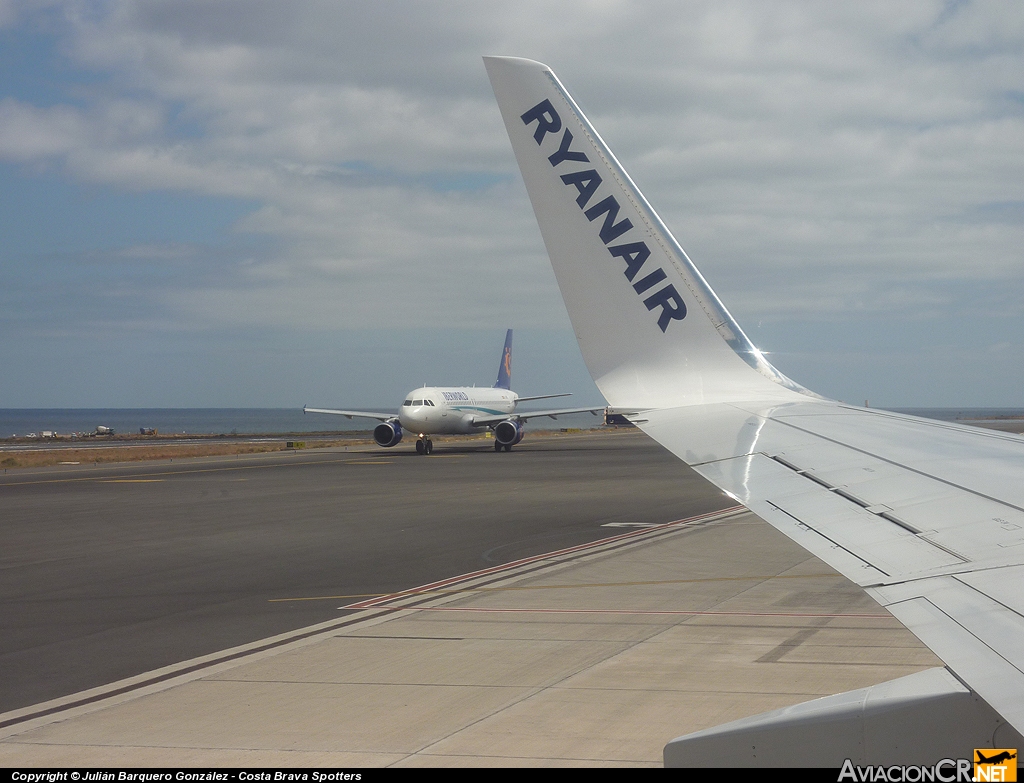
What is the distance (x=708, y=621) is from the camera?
29.8 feet

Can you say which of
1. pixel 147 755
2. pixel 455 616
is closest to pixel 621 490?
pixel 455 616

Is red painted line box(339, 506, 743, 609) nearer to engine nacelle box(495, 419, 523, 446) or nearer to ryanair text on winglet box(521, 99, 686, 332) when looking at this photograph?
ryanair text on winglet box(521, 99, 686, 332)

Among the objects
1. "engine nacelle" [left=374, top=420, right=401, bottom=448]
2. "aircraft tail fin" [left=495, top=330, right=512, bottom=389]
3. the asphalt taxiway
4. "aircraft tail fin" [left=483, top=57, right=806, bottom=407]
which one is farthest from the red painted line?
"aircraft tail fin" [left=495, top=330, right=512, bottom=389]

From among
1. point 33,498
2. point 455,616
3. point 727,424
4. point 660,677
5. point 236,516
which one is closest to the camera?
point 727,424

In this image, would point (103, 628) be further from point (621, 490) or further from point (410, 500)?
point (621, 490)

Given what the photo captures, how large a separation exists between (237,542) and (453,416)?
88.7 feet

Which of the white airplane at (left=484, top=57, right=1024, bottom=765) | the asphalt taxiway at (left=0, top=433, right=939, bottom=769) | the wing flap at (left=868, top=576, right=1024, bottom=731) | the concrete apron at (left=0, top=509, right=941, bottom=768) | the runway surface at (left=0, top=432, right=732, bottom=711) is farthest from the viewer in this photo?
the runway surface at (left=0, top=432, right=732, bottom=711)

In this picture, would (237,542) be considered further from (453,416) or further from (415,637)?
(453,416)

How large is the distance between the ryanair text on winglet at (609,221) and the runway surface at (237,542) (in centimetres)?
566

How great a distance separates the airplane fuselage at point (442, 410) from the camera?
41.6 m

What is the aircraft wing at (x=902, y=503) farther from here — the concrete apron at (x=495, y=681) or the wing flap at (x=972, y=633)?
the concrete apron at (x=495, y=681)

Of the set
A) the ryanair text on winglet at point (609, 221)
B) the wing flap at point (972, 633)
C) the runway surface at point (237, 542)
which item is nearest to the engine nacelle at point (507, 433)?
the runway surface at point (237, 542)

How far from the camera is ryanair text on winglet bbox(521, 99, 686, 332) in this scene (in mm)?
5031

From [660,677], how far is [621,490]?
56.4 ft
